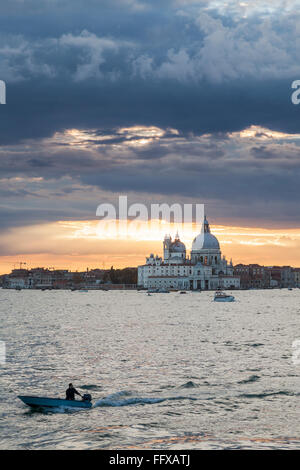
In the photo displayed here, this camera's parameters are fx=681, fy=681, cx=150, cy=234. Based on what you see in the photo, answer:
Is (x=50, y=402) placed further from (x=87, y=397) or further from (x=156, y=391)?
(x=156, y=391)

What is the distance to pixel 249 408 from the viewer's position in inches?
821

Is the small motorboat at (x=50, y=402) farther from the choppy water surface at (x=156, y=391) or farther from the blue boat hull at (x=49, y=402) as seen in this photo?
the choppy water surface at (x=156, y=391)

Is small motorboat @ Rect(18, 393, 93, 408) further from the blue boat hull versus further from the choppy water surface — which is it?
the choppy water surface

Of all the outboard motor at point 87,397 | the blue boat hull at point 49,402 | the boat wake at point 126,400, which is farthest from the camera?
the boat wake at point 126,400

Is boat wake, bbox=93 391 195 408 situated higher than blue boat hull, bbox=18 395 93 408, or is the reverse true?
blue boat hull, bbox=18 395 93 408

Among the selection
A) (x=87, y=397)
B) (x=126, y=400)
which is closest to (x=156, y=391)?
(x=126, y=400)

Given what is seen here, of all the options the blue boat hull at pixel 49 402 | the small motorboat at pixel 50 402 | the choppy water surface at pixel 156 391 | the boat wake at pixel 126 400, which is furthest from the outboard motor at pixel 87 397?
the boat wake at pixel 126 400

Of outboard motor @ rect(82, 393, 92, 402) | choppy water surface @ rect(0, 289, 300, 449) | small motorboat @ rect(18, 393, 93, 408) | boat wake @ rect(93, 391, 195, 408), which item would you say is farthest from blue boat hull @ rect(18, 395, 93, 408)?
boat wake @ rect(93, 391, 195, 408)

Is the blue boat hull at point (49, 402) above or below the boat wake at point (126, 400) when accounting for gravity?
above

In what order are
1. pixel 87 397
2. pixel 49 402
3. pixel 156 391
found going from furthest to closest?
1. pixel 156 391
2. pixel 87 397
3. pixel 49 402
